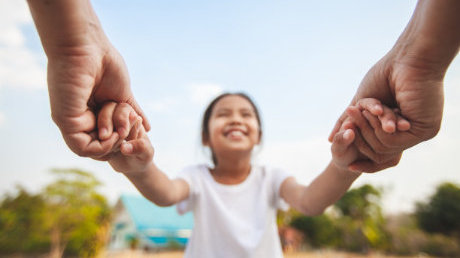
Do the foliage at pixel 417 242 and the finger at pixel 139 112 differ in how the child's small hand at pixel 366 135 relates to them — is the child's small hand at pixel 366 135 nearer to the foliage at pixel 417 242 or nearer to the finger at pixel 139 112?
the finger at pixel 139 112

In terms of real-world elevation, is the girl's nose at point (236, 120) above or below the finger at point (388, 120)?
below

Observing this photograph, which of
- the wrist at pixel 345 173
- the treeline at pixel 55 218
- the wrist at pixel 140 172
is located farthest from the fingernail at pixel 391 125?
the treeline at pixel 55 218

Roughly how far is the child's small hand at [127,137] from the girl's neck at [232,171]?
1.25 metres

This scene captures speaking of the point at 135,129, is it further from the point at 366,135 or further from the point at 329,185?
the point at 329,185

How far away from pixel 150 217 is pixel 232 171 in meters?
22.0

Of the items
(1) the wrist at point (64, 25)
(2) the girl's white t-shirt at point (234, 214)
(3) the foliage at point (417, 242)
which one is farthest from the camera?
(3) the foliage at point (417, 242)

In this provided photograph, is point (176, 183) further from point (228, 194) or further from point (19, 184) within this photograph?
point (19, 184)

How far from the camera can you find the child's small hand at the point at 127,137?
1.12 meters

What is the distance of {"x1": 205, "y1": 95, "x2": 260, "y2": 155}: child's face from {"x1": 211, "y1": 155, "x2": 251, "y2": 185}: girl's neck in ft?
0.44

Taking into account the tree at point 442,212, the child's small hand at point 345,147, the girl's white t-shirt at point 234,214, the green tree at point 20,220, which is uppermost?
the child's small hand at point 345,147

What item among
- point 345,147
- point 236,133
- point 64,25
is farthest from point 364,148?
point 236,133

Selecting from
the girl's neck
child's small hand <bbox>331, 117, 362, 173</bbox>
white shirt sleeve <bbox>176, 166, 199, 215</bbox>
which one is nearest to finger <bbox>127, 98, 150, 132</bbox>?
child's small hand <bbox>331, 117, 362, 173</bbox>

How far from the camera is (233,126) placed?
261cm

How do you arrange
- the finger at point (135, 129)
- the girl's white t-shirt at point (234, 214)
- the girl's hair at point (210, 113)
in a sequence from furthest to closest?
the girl's hair at point (210, 113), the girl's white t-shirt at point (234, 214), the finger at point (135, 129)
